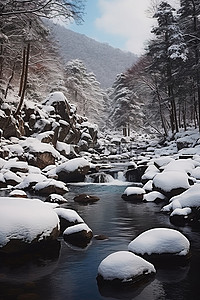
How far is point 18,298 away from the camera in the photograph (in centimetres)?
419

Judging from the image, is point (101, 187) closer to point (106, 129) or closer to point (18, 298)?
point (18, 298)

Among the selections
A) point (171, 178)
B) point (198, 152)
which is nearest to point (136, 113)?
point (198, 152)

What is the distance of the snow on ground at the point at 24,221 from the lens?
5488mm

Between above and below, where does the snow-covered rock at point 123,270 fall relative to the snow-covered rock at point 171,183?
below

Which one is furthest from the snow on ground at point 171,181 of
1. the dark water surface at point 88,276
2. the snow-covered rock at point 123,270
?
the snow-covered rock at point 123,270

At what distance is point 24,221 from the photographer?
5.66 metres

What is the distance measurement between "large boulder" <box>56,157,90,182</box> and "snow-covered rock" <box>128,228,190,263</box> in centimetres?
973

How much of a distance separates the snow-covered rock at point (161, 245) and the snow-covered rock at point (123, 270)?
59cm

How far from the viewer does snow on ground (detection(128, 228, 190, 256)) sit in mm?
5305

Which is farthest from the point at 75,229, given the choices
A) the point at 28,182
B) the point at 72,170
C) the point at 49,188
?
the point at 72,170

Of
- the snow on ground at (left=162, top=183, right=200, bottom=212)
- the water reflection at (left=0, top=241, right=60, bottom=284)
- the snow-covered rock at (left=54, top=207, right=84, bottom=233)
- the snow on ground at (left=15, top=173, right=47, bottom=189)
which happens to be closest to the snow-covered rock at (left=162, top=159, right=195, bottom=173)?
the snow on ground at (left=162, top=183, right=200, bottom=212)

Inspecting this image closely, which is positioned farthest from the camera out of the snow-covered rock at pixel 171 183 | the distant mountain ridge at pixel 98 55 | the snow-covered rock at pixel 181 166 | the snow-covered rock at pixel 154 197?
the distant mountain ridge at pixel 98 55

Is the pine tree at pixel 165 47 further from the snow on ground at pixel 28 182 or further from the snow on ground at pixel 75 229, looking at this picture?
the snow on ground at pixel 75 229

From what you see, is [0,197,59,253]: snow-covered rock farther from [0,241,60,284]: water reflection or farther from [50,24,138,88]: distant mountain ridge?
[50,24,138,88]: distant mountain ridge
